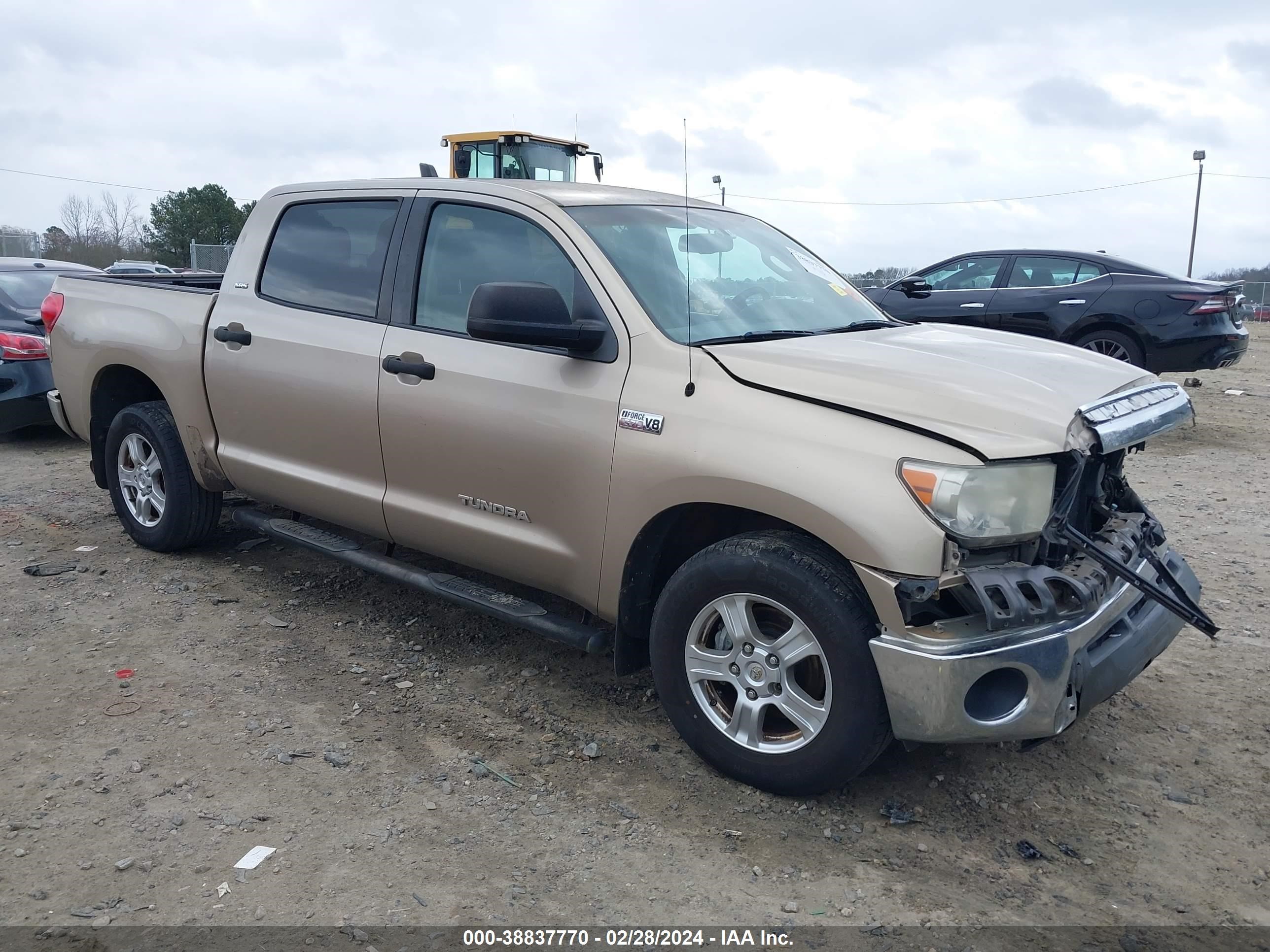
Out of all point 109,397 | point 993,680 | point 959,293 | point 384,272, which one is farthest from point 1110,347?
point 109,397

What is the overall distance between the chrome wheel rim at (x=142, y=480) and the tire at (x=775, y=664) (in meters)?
3.28

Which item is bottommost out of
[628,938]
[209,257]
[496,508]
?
[628,938]

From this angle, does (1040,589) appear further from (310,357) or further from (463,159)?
(463,159)

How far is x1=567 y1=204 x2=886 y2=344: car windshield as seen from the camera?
3.67 meters

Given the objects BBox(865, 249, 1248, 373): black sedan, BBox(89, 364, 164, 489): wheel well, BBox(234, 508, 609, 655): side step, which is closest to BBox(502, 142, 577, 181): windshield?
Answer: BBox(865, 249, 1248, 373): black sedan

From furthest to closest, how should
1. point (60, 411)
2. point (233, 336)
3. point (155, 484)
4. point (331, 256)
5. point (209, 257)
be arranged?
point (209, 257) < point (60, 411) < point (155, 484) < point (233, 336) < point (331, 256)

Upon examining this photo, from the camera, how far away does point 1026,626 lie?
288 centimetres

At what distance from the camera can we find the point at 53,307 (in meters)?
5.75

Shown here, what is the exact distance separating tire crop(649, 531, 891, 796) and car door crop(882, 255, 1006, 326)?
336 inches

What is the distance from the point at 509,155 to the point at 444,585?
49.9ft

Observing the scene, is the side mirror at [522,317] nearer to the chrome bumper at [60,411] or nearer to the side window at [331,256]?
the side window at [331,256]

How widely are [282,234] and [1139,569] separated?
387 cm

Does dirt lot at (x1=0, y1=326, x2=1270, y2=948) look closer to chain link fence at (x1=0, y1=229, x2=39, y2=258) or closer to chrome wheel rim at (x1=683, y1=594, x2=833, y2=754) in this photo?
chrome wheel rim at (x1=683, y1=594, x2=833, y2=754)

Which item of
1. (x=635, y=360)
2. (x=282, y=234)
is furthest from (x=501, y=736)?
(x=282, y=234)
